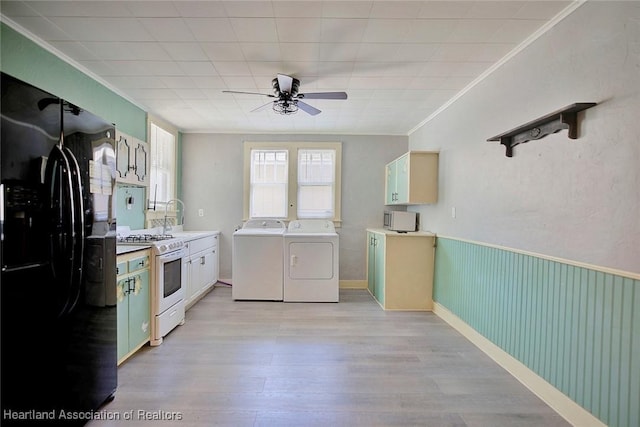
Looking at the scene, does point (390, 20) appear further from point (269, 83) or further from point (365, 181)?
point (365, 181)

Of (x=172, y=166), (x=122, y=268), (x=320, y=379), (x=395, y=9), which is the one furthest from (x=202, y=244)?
(x=395, y=9)

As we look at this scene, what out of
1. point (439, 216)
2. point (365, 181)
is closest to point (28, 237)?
point (439, 216)

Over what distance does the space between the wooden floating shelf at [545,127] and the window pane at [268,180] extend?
3.07 meters

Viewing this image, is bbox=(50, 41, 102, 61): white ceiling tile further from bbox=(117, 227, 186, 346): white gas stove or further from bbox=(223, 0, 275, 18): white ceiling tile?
bbox=(117, 227, 186, 346): white gas stove

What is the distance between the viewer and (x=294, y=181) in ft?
15.4

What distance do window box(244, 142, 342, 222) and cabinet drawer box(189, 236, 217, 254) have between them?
641mm

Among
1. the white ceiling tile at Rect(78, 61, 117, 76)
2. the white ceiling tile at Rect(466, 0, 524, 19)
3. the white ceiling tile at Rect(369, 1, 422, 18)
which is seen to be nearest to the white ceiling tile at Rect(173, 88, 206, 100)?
the white ceiling tile at Rect(78, 61, 117, 76)

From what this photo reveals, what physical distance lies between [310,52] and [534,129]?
167 centimetres

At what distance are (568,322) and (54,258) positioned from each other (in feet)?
8.98

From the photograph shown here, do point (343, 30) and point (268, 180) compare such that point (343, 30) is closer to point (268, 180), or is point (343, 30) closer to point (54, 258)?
point (54, 258)

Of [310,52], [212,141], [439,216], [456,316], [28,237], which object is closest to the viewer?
[28,237]

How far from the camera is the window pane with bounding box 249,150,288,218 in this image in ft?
15.5

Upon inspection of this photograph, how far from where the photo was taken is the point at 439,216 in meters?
3.60

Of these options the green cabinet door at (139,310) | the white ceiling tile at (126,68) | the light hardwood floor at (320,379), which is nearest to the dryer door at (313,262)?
the light hardwood floor at (320,379)
